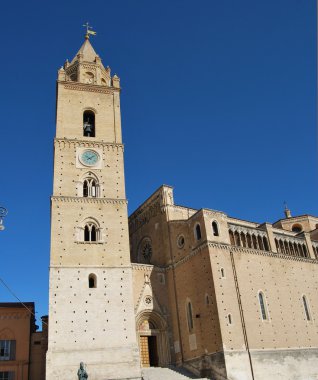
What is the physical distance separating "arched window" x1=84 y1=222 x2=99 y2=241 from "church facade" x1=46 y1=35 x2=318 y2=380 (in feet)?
0.21

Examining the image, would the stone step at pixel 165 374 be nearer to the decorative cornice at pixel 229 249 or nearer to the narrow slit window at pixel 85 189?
the decorative cornice at pixel 229 249

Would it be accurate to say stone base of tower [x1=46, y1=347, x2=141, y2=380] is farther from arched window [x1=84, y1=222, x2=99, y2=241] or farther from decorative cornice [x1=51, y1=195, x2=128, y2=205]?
decorative cornice [x1=51, y1=195, x2=128, y2=205]

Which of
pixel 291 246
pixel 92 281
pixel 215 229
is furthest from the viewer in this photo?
pixel 291 246

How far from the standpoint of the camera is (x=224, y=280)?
26281 millimetres

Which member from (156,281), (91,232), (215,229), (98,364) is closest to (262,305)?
(215,229)

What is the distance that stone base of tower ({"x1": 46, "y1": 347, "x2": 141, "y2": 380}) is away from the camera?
75.3 feet

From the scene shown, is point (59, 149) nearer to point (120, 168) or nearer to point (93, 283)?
point (120, 168)

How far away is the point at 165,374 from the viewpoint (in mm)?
25500

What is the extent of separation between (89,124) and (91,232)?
9.01m

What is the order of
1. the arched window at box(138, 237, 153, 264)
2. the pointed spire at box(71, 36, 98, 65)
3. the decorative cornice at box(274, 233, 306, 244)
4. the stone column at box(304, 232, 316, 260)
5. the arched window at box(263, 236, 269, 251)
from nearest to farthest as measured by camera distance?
the arched window at box(263, 236, 269, 251) < the decorative cornice at box(274, 233, 306, 244) < the stone column at box(304, 232, 316, 260) < the arched window at box(138, 237, 153, 264) < the pointed spire at box(71, 36, 98, 65)

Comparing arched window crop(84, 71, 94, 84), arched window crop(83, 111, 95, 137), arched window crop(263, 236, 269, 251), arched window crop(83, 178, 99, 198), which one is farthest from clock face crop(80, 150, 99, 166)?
arched window crop(263, 236, 269, 251)

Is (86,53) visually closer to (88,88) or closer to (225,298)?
(88,88)

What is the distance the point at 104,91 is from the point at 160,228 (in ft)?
37.8

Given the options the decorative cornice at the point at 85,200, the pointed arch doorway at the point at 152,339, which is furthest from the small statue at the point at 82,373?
the decorative cornice at the point at 85,200
